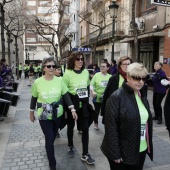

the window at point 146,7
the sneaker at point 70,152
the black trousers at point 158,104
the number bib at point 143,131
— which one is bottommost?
the sneaker at point 70,152

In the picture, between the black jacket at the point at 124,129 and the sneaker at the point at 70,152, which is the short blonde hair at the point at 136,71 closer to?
the black jacket at the point at 124,129

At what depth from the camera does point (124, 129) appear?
2355 millimetres

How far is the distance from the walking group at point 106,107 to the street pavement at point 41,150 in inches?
7.9

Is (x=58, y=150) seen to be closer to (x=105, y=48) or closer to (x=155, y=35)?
(x=155, y=35)

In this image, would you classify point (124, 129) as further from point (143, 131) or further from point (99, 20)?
point (99, 20)

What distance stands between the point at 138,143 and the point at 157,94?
4913mm

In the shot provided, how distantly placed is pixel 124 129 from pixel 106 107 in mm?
286

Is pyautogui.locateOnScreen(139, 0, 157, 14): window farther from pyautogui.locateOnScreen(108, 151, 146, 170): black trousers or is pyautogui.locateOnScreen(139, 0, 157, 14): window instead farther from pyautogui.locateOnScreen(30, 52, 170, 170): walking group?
pyautogui.locateOnScreen(108, 151, 146, 170): black trousers

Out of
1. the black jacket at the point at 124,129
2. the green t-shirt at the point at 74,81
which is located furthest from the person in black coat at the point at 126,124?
the green t-shirt at the point at 74,81

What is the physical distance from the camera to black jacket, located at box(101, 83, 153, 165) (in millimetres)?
2334

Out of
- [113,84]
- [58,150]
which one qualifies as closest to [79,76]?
[113,84]

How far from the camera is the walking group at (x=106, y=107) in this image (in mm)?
2354

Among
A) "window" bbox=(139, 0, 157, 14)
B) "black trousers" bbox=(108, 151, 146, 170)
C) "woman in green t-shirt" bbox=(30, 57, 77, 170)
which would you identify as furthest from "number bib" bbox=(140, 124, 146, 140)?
"window" bbox=(139, 0, 157, 14)

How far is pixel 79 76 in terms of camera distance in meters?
4.33
